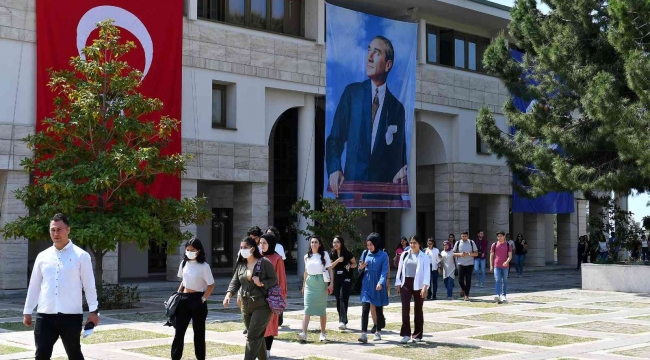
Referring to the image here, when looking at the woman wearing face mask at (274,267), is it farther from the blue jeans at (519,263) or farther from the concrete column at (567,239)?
the concrete column at (567,239)

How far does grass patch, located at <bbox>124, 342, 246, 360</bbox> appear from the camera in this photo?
12291mm

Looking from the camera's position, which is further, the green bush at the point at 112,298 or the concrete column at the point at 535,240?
the concrete column at the point at 535,240

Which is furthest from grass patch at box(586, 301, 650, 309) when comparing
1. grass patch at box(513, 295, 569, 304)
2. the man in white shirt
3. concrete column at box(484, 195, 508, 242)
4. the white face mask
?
concrete column at box(484, 195, 508, 242)

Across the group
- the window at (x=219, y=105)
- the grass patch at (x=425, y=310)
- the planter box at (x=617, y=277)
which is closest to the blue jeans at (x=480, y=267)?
the planter box at (x=617, y=277)

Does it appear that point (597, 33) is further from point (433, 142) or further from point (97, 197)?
point (97, 197)

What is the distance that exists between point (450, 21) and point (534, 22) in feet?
27.4

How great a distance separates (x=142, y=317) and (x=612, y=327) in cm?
930

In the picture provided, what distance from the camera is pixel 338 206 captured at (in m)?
24.5

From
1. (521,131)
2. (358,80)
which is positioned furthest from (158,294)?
(521,131)

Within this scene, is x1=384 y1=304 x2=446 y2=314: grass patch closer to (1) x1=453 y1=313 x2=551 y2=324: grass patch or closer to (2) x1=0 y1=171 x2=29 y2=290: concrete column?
(1) x1=453 y1=313 x2=551 y2=324: grass patch

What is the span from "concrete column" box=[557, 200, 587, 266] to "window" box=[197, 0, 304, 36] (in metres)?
20.5

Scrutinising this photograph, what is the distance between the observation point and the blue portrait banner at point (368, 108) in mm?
31125

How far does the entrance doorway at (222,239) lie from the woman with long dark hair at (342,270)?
19.1 m

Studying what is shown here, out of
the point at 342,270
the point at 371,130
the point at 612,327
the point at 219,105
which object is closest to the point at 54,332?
the point at 342,270
